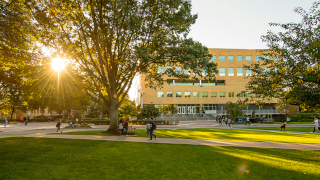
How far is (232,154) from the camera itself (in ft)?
38.8

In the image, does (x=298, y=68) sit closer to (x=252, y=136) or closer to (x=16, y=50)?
(x=252, y=136)

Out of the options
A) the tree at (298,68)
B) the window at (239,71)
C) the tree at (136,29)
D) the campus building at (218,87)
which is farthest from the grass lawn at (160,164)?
the window at (239,71)

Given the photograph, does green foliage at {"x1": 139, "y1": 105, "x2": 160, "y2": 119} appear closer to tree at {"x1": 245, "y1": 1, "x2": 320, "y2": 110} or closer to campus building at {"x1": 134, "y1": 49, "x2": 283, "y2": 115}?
campus building at {"x1": 134, "y1": 49, "x2": 283, "y2": 115}

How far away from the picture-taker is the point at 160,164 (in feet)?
31.9

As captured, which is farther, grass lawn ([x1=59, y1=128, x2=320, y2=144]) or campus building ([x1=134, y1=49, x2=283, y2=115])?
campus building ([x1=134, y1=49, x2=283, y2=115])

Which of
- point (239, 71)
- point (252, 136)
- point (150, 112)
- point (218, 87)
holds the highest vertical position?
point (239, 71)

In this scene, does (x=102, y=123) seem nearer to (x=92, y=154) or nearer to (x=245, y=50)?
(x=92, y=154)

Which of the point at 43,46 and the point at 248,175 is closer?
the point at 248,175

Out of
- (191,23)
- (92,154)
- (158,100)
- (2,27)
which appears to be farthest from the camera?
(158,100)

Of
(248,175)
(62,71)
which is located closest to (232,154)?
(248,175)

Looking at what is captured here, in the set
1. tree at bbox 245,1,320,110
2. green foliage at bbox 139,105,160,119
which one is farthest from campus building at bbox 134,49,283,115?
tree at bbox 245,1,320,110

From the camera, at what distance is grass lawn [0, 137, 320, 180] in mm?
8188

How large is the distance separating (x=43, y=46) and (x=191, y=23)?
13061mm

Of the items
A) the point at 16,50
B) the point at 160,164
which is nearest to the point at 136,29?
the point at 16,50
